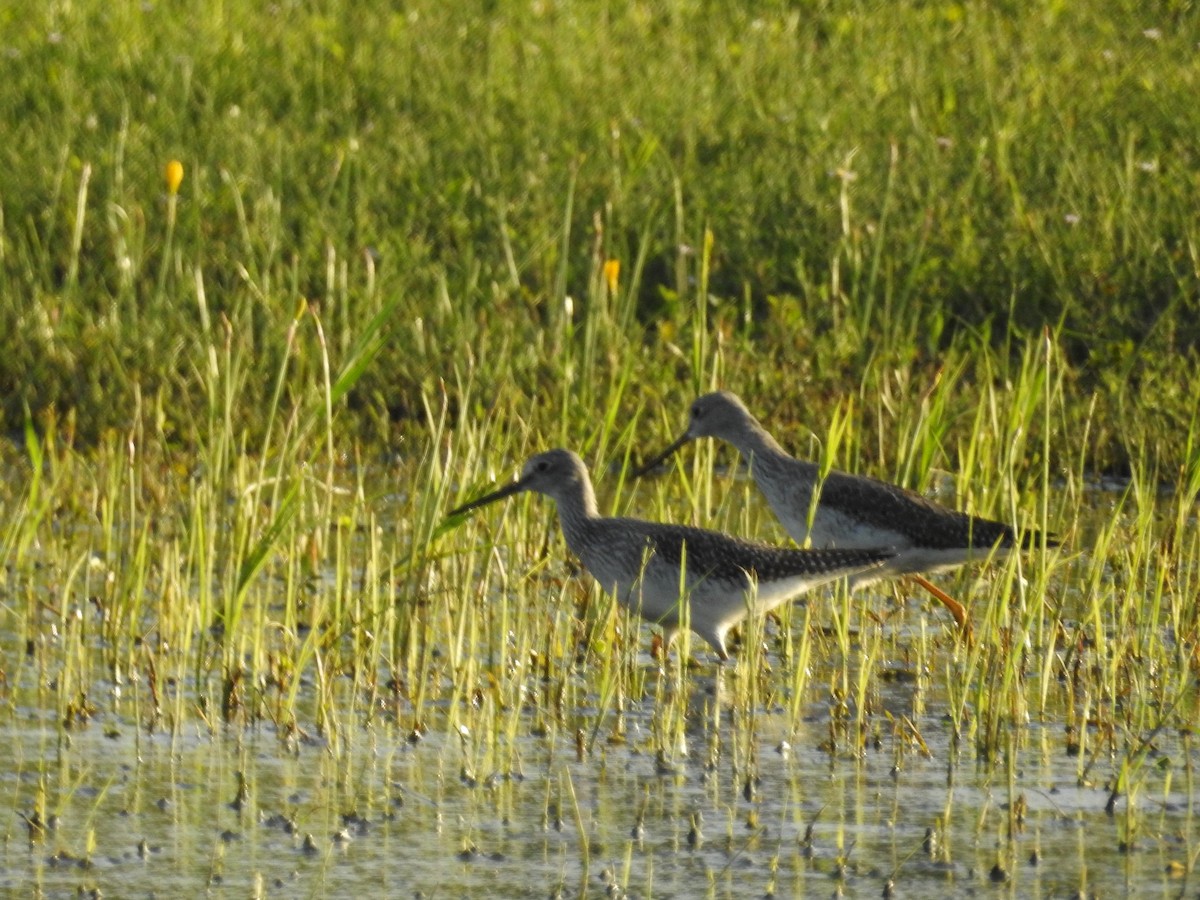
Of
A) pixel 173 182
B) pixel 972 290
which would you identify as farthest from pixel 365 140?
pixel 173 182

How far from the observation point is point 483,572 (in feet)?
25.7

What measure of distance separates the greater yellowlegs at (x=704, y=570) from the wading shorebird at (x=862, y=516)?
0.25 metres

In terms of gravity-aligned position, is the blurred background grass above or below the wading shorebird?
above

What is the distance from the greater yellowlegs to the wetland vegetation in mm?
165

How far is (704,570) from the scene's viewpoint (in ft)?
22.9

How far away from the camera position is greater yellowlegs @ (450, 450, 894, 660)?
6.91 meters

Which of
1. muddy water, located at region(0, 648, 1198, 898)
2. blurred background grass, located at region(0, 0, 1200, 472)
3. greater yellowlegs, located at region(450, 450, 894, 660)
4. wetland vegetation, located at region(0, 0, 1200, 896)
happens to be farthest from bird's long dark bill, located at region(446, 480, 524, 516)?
muddy water, located at region(0, 648, 1198, 898)

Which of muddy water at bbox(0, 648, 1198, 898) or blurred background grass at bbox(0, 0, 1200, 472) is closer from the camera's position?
muddy water at bbox(0, 648, 1198, 898)

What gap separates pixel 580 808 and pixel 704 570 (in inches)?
65.1

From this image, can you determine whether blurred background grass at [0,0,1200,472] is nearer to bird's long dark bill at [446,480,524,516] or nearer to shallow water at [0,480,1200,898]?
bird's long dark bill at [446,480,524,516]

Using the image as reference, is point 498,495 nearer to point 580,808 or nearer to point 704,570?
point 704,570

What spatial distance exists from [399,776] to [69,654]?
119 cm

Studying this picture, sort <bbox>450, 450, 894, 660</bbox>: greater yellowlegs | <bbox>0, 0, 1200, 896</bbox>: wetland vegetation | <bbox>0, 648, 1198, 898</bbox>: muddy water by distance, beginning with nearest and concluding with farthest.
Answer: <bbox>0, 648, 1198, 898</bbox>: muddy water < <bbox>0, 0, 1200, 896</bbox>: wetland vegetation < <bbox>450, 450, 894, 660</bbox>: greater yellowlegs

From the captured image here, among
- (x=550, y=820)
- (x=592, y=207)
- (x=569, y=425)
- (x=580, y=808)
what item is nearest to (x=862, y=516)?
(x=569, y=425)
